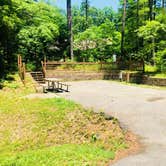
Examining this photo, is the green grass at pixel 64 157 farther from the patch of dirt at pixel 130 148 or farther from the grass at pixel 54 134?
the patch of dirt at pixel 130 148

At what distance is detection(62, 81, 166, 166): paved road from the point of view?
32.6ft

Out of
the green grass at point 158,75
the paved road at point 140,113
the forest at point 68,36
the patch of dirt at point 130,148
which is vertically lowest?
the patch of dirt at point 130,148

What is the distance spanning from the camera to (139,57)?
38375 mm

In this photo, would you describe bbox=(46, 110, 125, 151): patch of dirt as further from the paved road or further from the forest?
the forest

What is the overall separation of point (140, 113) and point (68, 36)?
80.5 feet

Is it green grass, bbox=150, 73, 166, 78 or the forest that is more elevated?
the forest

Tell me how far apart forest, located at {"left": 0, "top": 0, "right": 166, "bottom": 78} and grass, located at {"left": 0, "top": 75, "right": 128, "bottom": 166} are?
7.83 meters

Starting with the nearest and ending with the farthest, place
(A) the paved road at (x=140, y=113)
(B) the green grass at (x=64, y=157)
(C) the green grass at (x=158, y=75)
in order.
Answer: (B) the green grass at (x=64, y=157), (A) the paved road at (x=140, y=113), (C) the green grass at (x=158, y=75)

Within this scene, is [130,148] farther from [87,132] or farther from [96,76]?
[96,76]

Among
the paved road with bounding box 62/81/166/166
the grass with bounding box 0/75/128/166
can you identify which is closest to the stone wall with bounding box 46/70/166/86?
the paved road with bounding box 62/81/166/166

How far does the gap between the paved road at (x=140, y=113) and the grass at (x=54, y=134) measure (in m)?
0.69

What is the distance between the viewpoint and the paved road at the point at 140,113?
9930 mm

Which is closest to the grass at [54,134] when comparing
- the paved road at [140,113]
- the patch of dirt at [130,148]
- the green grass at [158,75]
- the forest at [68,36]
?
the patch of dirt at [130,148]

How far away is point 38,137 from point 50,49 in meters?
25.3
